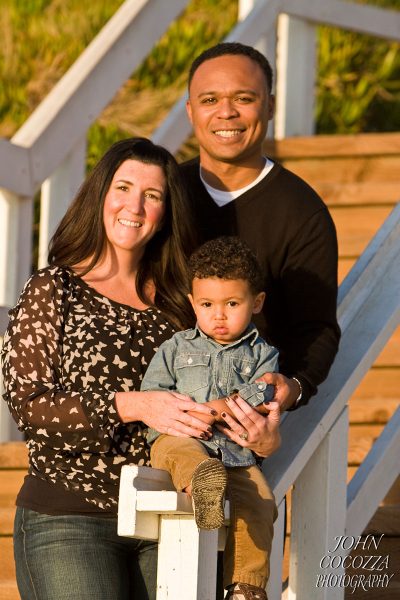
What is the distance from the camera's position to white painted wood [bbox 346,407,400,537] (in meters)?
3.85

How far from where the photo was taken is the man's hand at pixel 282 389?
3225 mm

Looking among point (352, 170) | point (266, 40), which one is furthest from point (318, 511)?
point (266, 40)

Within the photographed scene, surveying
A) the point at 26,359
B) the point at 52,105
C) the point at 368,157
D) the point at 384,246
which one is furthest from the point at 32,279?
the point at 368,157

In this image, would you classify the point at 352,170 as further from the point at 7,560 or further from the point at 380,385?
the point at 7,560

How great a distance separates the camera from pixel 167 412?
3086mm

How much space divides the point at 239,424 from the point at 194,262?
0.44 m

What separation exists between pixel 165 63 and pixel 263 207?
6.30 metres

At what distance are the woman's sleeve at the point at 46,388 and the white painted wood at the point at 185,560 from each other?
1.01 ft

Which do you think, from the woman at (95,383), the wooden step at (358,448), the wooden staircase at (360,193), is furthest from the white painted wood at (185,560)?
the wooden staircase at (360,193)

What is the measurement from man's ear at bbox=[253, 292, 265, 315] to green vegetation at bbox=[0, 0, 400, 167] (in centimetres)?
554

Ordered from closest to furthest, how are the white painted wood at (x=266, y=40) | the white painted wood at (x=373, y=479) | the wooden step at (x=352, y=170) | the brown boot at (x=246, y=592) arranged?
the brown boot at (x=246, y=592), the white painted wood at (x=373, y=479), the wooden step at (x=352, y=170), the white painted wood at (x=266, y=40)

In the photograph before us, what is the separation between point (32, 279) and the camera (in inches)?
130

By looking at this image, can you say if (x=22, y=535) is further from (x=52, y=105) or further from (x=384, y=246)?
(x=52, y=105)

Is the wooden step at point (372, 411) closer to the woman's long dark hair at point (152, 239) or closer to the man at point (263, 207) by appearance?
the man at point (263, 207)
